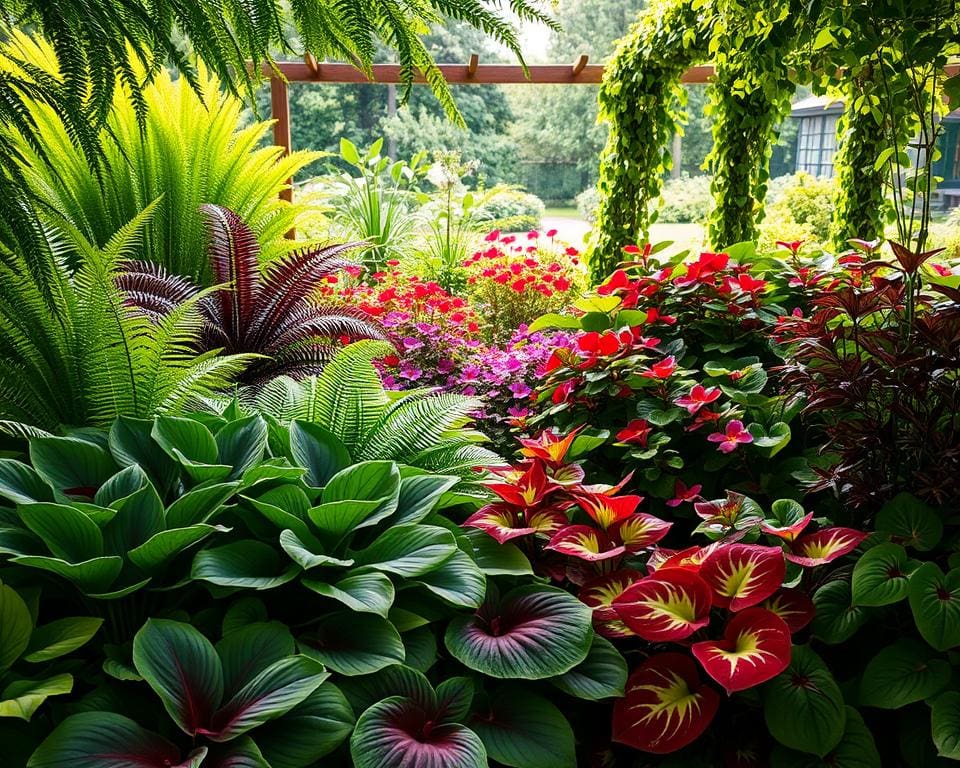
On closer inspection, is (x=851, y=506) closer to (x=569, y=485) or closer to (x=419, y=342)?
(x=569, y=485)

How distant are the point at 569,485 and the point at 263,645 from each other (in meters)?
0.63

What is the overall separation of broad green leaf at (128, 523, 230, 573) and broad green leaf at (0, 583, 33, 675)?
138 mm

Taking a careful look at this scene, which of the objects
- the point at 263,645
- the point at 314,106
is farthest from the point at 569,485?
the point at 314,106

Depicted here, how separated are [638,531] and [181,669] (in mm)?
746

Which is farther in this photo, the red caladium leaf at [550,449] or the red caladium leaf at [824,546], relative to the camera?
the red caladium leaf at [550,449]

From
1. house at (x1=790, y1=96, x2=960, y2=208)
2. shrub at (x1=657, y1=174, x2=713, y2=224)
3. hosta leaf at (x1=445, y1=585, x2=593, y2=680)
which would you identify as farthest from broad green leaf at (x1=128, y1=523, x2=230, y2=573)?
shrub at (x1=657, y1=174, x2=713, y2=224)

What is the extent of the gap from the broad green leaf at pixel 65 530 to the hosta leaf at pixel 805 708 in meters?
0.96

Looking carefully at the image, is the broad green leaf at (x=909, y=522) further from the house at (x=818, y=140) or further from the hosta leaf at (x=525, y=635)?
the house at (x=818, y=140)

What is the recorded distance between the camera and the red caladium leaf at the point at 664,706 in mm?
1090

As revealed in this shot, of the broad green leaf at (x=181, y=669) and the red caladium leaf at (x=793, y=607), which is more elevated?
the broad green leaf at (x=181, y=669)

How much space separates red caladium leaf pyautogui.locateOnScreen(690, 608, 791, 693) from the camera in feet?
3.41

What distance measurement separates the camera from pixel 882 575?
1.18 meters

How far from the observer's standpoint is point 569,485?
1.47 metres

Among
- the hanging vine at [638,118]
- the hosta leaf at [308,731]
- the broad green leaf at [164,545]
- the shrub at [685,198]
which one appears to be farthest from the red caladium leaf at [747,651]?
the shrub at [685,198]
